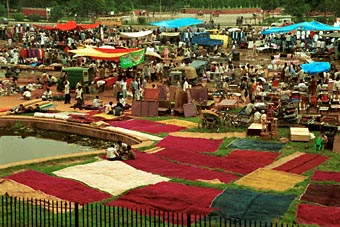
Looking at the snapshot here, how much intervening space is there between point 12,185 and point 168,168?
4398mm

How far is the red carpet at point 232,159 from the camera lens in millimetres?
17583

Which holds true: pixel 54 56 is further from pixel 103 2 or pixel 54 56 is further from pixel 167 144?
pixel 103 2

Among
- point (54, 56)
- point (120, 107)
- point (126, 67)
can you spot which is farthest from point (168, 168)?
point (54, 56)

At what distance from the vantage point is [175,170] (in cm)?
1716

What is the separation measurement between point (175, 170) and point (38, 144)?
7.43 m

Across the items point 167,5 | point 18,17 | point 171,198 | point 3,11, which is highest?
point 167,5

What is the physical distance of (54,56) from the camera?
4128 centimetres

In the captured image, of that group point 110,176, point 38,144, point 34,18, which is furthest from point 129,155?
point 34,18

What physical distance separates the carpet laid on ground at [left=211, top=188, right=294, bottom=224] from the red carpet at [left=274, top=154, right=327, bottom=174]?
2.56 meters

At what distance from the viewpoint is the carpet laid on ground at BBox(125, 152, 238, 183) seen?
1653 cm

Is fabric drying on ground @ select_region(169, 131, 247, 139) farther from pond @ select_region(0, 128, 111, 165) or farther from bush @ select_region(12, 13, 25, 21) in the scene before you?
bush @ select_region(12, 13, 25, 21)

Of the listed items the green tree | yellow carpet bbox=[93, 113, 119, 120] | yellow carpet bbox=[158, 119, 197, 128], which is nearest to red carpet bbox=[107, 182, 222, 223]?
yellow carpet bbox=[158, 119, 197, 128]

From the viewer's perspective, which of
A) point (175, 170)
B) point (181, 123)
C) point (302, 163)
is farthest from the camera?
point (181, 123)

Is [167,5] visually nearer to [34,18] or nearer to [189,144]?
[34,18]
